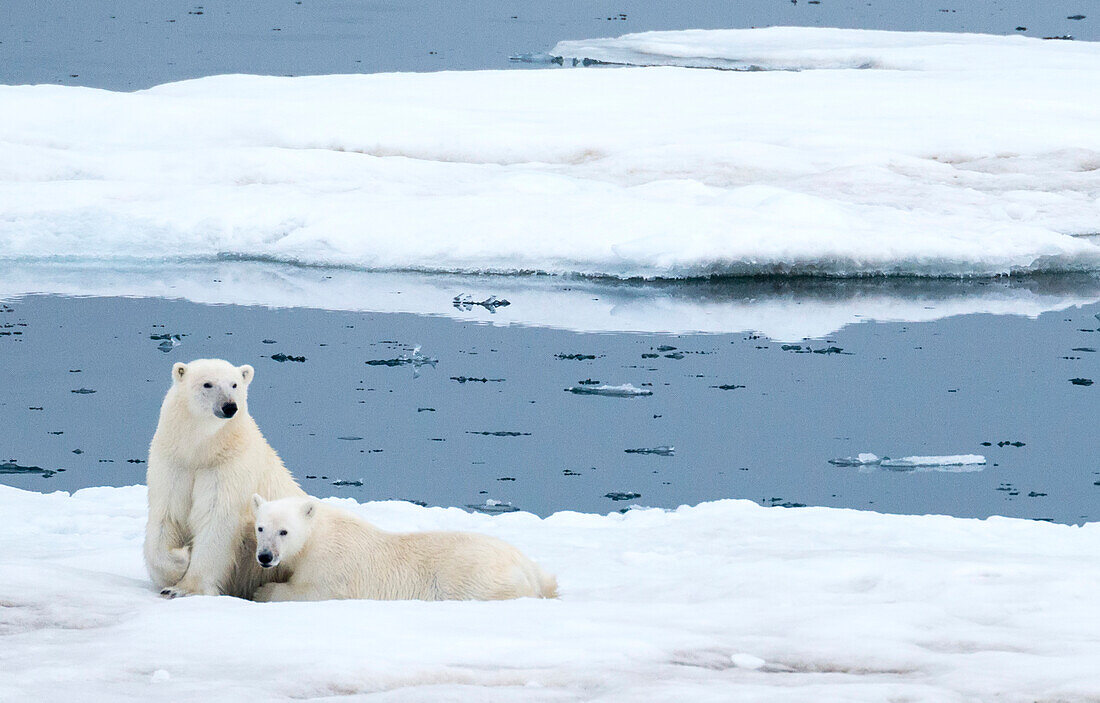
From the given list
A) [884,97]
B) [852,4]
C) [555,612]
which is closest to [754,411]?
[555,612]

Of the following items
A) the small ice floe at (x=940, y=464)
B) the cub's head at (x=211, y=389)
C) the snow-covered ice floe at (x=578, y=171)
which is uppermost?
the snow-covered ice floe at (x=578, y=171)

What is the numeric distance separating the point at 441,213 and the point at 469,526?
5570 mm

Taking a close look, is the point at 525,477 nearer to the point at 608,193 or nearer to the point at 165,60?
the point at 608,193

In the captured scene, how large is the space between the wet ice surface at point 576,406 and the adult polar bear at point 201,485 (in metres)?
2.05

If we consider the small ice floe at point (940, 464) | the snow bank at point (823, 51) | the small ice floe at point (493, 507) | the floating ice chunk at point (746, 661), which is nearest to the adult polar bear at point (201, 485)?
the floating ice chunk at point (746, 661)

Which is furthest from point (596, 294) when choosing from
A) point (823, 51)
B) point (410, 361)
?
point (823, 51)

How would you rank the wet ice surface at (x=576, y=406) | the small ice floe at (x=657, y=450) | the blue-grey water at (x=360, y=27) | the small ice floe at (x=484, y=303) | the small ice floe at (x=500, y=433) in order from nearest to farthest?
1. the wet ice surface at (x=576, y=406)
2. the small ice floe at (x=657, y=450)
3. the small ice floe at (x=500, y=433)
4. the small ice floe at (x=484, y=303)
5. the blue-grey water at (x=360, y=27)

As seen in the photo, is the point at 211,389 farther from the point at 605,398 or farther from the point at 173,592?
the point at 605,398

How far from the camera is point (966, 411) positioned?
290 inches

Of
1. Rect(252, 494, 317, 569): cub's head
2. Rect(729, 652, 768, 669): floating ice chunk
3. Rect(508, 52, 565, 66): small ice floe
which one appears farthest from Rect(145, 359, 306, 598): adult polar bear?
Rect(508, 52, 565, 66): small ice floe

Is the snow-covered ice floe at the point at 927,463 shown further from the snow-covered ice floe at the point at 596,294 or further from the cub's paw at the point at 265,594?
the cub's paw at the point at 265,594

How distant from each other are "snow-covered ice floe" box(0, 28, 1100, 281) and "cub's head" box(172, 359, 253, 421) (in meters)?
5.89

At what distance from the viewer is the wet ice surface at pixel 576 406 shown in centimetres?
627

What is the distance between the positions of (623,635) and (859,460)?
146 inches
